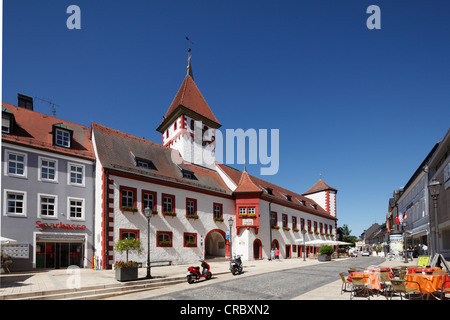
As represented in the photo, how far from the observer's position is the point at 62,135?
77.6 ft

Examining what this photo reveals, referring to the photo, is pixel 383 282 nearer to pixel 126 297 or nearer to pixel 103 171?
pixel 126 297

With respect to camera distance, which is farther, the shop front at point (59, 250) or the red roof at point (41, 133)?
the red roof at point (41, 133)

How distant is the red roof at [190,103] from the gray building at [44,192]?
43.2 feet

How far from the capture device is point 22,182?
67.5 feet

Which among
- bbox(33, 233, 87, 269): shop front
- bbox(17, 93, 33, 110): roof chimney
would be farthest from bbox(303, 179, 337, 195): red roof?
bbox(17, 93, 33, 110): roof chimney

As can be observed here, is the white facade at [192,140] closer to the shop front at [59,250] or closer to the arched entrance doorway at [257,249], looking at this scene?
the arched entrance doorway at [257,249]

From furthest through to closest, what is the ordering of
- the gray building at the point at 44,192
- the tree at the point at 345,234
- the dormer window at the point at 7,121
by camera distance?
the tree at the point at 345,234 < the dormer window at the point at 7,121 < the gray building at the point at 44,192

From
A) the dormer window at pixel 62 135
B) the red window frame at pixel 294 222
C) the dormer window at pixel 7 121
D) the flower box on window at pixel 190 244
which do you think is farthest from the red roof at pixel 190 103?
the dormer window at pixel 7 121

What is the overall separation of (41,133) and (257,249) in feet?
72.8

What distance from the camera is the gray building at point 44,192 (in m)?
20.0

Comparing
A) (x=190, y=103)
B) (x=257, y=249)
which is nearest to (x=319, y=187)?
(x=257, y=249)

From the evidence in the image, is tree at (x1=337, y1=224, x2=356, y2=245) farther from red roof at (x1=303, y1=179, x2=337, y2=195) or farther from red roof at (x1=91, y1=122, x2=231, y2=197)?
red roof at (x1=91, y1=122, x2=231, y2=197)

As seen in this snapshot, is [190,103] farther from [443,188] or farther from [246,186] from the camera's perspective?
[443,188]

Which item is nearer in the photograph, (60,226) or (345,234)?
(60,226)
